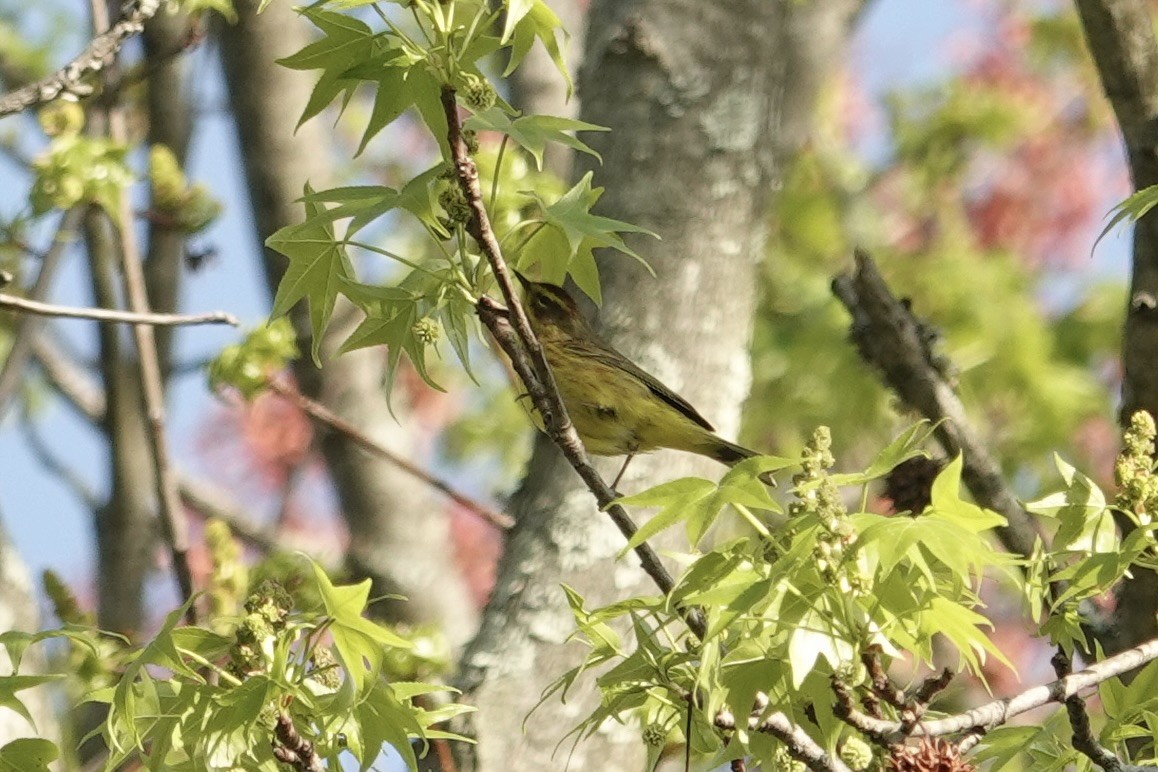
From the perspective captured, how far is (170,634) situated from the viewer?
2.15 meters

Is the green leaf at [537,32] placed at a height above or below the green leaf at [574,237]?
above

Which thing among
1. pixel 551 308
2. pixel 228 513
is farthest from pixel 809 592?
pixel 228 513

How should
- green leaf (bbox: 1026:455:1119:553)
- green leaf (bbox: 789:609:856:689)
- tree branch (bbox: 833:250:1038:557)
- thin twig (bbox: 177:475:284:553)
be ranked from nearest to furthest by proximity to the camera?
green leaf (bbox: 789:609:856:689), green leaf (bbox: 1026:455:1119:553), tree branch (bbox: 833:250:1038:557), thin twig (bbox: 177:475:284:553)

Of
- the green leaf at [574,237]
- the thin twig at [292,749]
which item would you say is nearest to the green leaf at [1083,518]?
the green leaf at [574,237]

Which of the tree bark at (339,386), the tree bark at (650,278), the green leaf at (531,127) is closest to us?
the green leaf at (531,127)

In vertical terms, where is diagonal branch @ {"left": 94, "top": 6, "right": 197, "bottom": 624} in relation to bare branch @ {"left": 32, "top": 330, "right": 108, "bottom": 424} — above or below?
above

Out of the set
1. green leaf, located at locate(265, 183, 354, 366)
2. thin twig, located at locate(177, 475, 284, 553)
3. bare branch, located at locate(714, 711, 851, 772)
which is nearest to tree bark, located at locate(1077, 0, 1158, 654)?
bare branch, located at locate(714, 711, 851, 772)

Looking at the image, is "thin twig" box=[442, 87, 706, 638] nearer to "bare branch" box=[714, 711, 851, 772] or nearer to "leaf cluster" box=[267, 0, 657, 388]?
"leaf cluster" box=[267, 0, 657, 388]

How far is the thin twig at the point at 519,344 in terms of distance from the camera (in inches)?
88.7

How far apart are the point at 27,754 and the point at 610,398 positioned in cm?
186

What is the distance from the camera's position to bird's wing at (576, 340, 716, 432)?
377cm

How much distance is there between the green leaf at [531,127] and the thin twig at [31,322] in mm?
2446

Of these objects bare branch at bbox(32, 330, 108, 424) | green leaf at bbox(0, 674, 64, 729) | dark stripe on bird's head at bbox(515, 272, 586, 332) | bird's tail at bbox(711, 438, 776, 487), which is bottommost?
bare branch at bbox(32, 330, 108, 424)

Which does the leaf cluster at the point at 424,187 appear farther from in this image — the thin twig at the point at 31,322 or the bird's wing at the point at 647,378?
the thin twig at the point at 31,322
